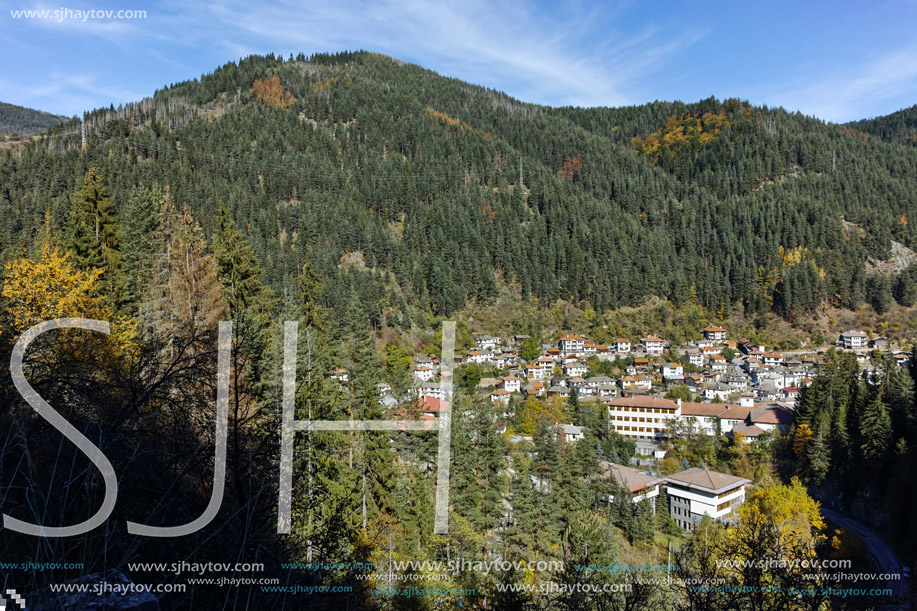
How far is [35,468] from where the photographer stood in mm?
2674

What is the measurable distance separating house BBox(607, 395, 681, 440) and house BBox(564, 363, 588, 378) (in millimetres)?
9804

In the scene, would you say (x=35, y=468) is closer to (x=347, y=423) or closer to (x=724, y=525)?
(x=347, y=423)

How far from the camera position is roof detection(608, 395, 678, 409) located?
3650 centimetres

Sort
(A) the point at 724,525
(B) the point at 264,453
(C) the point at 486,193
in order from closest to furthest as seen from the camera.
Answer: (B) the point at 264,453
(A) the point at 724,525
(C) the point at 486,193

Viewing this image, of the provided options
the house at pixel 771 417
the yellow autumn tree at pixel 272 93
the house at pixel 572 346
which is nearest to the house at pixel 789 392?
the house at pixel 771 417

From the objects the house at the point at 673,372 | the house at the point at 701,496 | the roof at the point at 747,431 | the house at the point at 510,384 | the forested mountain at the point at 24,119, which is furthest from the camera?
the forested mountain at the point at 24,119

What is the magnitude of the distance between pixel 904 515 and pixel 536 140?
4007 inches

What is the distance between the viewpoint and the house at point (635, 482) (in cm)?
2370

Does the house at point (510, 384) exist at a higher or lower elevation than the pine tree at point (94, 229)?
lower

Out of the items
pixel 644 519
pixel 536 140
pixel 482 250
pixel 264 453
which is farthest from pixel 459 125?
pixel 264 453

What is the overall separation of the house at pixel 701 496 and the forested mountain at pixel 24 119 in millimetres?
216705

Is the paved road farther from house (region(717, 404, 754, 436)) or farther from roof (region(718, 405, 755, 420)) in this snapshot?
roof (region(718, 405, 755, 420))
